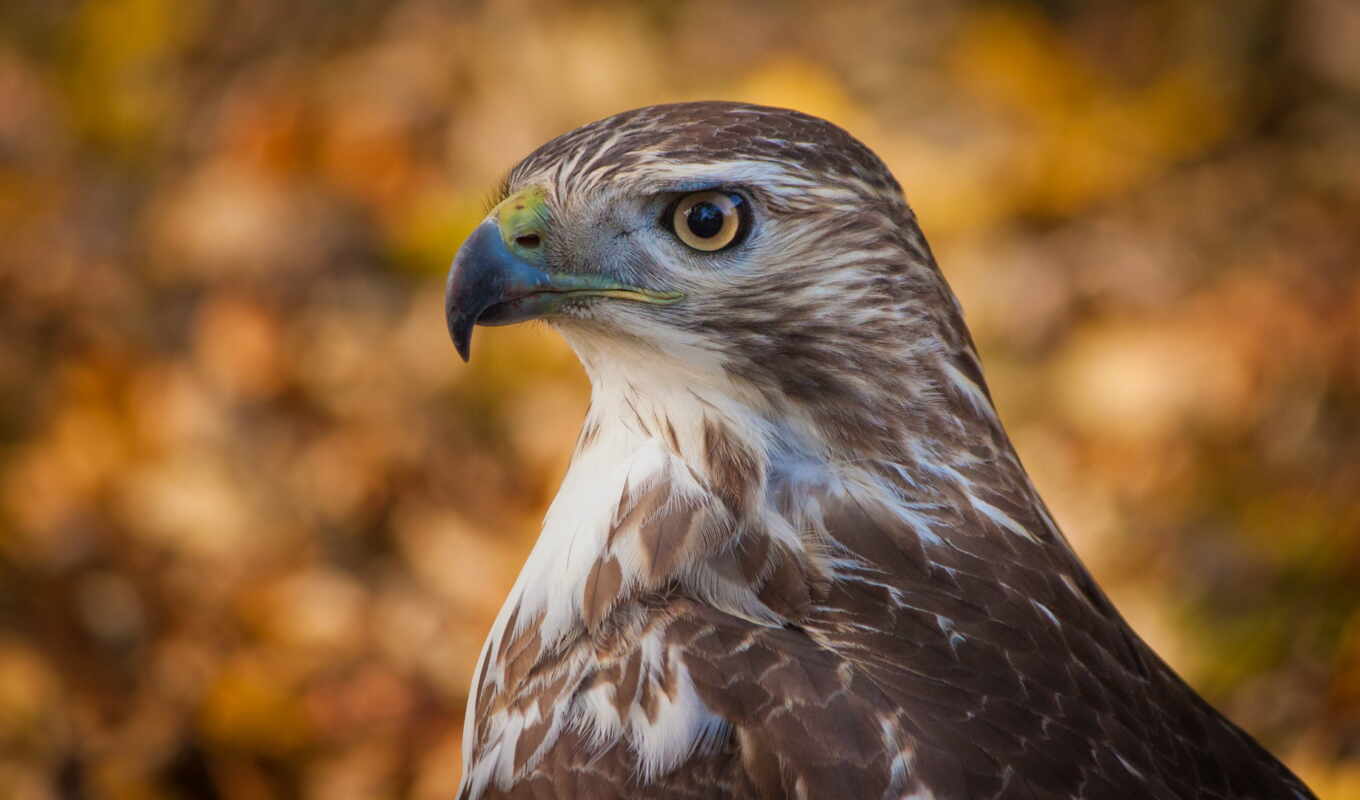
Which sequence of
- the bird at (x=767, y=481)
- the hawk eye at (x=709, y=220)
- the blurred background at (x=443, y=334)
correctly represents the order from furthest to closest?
the blurred background at (x=443, y=334) < the hawk eye at (x=709, y=220) < the bird at (x=767, y=481)

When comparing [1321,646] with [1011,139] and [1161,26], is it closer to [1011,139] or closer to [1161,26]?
[1011,139]

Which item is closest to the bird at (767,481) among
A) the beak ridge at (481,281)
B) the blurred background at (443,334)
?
the beak ridge at (481,281)

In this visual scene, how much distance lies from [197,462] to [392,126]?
1803 mm

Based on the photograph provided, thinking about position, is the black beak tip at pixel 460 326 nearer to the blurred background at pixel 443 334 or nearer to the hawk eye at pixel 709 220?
the hawk eye at pixel 709 220

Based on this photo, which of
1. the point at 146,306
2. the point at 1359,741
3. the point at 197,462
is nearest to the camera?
the point at 1359,741

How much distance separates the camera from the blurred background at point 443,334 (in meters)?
4.77

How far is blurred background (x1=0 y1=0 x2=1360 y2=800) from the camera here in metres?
4.77

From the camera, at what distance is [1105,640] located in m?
2.56

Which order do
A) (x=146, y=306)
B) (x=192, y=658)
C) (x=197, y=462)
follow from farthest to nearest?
(x=146, y=306) < (x=197, y=462) < (x=192, y=658)

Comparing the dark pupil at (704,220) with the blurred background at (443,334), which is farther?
the blurred background at (443,334)

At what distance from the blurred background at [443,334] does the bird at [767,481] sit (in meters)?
1.93

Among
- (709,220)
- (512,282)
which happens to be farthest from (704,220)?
(512,282)

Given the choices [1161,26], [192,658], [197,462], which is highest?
[1161,26]

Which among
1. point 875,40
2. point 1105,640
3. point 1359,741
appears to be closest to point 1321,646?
point 1359,741
